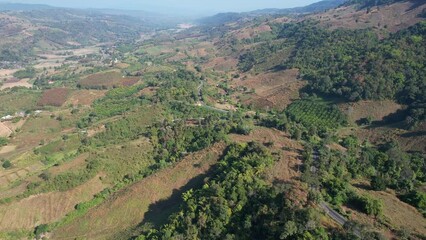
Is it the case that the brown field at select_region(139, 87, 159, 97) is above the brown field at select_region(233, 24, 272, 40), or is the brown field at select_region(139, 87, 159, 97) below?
below

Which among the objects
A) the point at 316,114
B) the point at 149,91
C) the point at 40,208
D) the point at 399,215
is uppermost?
the point at 399,215

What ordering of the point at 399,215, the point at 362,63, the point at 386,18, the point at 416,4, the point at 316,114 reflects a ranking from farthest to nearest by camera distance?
1. the point at 386,18
2. the point at 416,4
3. the point at 362,63
4. the point at 316,114
5. the point at 399,215

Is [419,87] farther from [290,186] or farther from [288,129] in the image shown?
[290,186]

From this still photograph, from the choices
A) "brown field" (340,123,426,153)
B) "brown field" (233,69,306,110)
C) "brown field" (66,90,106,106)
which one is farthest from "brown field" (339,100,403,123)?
"brown field" (66,90,106,106)

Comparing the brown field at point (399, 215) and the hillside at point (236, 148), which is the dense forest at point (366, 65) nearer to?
the hillside at point (236, 148)

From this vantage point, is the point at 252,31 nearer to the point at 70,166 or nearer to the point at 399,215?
the point at 70,166

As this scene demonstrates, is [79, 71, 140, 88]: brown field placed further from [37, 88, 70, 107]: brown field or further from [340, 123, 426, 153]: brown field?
[340, 123, 426, 153]: brown field

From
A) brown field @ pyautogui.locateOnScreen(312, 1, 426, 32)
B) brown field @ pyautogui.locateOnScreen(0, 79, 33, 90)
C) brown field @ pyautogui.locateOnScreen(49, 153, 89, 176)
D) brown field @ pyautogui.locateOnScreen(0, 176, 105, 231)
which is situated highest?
brown field @ pyautogui.locateOnScreen(312, 1, 426, 32)

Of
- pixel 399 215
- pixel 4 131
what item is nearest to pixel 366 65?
pixel 399 215

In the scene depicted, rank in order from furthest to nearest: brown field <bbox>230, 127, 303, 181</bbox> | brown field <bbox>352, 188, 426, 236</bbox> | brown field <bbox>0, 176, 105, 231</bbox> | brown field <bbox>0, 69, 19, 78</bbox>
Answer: brown field <bbox>0, 69, 19, 78</bbox>
brown field <bbox>0, 176, 105, 231</bbox>
brown field <bbox>230, 127, 303, 181</bbox>
brown field <bbox>352, 188, 426, 236</bbox>
